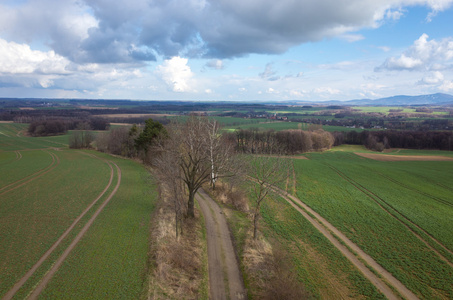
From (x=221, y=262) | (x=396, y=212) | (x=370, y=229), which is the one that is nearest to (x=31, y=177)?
(x=221, y=262)

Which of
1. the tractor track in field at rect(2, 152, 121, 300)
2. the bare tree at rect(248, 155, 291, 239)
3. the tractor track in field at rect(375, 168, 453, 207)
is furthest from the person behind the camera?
the tractor track in field at rect(375, 168, 453, 207)

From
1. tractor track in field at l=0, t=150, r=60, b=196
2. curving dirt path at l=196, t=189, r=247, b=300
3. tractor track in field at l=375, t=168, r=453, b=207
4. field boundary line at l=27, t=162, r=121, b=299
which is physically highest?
tractor track in field at l=0, t=150, r=60, b=196

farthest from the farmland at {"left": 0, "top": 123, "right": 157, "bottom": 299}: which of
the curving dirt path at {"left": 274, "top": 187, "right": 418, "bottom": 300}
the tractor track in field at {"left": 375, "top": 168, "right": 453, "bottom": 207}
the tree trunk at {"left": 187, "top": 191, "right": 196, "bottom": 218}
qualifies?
the tractor track in field at {"left": 375, "top": 168, "right": 453, "bottom": 207}

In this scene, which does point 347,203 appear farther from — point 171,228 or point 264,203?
point 171,228

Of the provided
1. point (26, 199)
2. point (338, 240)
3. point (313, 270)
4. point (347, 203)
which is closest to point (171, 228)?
point (313, 270)

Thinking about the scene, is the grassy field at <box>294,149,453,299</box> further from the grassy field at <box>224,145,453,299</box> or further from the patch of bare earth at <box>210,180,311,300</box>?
the patch of bare earth at <box>210,180,311,300</box>

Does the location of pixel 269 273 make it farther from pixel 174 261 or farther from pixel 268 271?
pixel 174 261

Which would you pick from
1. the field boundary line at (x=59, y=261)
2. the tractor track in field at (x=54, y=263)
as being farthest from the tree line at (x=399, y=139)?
the tractor track in field at (x=54, y=263)
